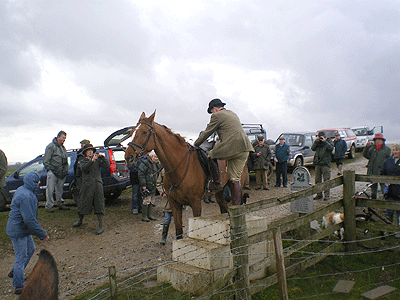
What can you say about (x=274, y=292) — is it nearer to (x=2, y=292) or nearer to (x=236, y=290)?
(x=236, y=290)

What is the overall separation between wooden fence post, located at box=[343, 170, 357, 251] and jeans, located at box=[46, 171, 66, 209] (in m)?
8.22

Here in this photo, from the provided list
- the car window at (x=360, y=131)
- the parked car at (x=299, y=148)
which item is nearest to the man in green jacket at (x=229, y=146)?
the parked car at (x=299, y=148)

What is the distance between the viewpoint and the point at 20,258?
18.0 ft

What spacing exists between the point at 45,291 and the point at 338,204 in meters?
5.86

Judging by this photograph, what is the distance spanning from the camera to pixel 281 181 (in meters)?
15.9

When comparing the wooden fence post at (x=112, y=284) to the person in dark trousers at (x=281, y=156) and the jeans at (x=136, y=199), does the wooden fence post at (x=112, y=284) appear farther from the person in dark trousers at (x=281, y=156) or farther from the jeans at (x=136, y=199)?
the person in dark trousers at (x=281, y=156)

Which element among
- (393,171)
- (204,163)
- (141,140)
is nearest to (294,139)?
(393,171)

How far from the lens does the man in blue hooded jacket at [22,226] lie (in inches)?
214

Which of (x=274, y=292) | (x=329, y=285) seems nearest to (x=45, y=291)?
(x=274, y=292)

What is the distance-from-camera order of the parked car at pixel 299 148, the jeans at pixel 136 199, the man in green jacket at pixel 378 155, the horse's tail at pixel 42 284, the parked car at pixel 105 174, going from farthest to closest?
the parked car at pixel 299 148, the parked car at pixel 105 174, the jeans at pixel 136 199, the man in green jacket at pixel 378 155, the horse's tail at pixel 42 284

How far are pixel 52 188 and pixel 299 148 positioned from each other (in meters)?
12.2

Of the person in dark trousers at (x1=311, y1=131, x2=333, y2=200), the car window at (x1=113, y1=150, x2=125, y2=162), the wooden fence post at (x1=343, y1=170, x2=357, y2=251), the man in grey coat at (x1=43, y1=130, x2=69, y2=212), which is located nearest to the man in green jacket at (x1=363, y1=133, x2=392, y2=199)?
the person in dark trousers at (x1=311, y1=131, x2=333, y2=200)

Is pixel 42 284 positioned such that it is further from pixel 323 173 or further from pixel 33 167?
pixel 33 167

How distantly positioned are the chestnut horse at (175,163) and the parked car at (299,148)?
437 inches
